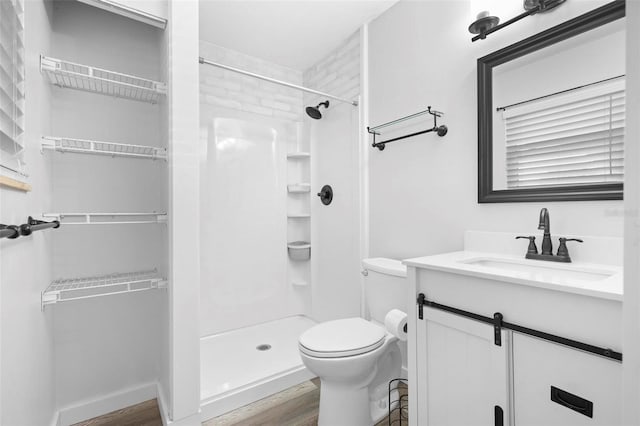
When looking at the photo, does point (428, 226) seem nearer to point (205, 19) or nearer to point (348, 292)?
point (348, 292)

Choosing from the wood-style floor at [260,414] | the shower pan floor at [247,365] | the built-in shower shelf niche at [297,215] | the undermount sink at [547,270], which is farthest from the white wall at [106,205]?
the undermount sink at [547,270]

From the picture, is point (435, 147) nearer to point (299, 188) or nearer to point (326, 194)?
point (326, 194)

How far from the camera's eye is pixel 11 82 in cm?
89

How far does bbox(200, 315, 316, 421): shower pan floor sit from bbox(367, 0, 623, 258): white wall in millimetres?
1001

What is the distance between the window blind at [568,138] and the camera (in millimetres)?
1203

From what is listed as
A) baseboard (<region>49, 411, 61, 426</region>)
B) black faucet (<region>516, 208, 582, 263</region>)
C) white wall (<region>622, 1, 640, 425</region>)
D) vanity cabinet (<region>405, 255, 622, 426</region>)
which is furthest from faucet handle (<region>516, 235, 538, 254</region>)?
baseboard (<region>49, 411, 61, 426</region>)

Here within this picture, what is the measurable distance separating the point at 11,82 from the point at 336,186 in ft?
6.56

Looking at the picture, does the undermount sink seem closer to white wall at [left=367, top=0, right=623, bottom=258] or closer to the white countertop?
the white countertop

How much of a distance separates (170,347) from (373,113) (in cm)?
190

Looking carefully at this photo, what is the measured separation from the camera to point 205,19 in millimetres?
2264

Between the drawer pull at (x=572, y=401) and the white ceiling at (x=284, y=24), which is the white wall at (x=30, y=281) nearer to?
the white ceiling at (x=284, y=24)

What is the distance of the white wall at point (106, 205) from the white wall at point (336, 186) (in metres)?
1.31

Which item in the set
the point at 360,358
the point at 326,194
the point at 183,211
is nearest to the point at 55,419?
the point at 183,211

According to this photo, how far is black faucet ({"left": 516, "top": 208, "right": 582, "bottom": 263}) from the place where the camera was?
1278mm
